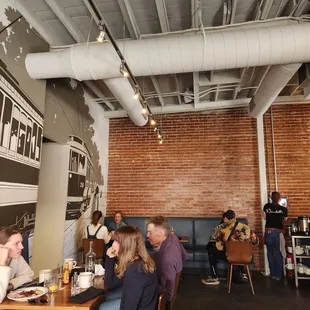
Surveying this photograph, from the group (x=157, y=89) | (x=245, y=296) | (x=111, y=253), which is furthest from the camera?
(x=157, y=89)

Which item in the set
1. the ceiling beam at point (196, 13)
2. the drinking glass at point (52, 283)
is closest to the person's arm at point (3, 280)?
the drinking glass at point (52, 283)

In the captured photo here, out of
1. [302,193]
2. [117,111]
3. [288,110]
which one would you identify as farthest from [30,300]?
[288,110]

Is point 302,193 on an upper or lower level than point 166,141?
lower

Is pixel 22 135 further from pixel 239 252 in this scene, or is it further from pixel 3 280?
pixel 239 252

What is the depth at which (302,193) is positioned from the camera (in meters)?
6.17

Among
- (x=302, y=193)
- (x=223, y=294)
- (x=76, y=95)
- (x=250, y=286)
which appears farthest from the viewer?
(x=302, y=193)

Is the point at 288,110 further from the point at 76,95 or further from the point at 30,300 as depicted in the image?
the point at 30,300

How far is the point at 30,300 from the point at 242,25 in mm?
3976

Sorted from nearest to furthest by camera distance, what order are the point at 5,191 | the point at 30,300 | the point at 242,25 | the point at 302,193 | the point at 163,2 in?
the point at 30,300 < the point at 5,191 < the point at 163,2 < the point at 242,25 < the point at 302,193

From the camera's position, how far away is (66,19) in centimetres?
372

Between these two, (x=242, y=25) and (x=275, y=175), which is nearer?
(x=242, y=25)

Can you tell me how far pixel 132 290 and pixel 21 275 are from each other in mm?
1178

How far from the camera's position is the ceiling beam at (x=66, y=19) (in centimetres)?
347

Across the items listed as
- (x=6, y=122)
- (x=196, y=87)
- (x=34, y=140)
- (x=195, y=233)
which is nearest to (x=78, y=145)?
(x=34, y=140)
